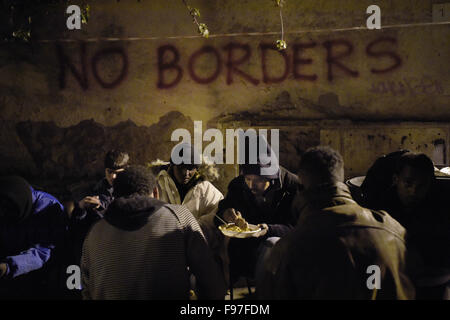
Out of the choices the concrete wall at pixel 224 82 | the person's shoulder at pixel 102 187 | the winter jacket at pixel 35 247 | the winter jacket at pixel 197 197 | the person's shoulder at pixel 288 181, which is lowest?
the winter jacket at pixel 35 247

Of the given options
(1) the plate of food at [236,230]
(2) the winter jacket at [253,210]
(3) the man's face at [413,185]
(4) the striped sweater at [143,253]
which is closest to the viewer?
(4) the striped sweater at [143,253]

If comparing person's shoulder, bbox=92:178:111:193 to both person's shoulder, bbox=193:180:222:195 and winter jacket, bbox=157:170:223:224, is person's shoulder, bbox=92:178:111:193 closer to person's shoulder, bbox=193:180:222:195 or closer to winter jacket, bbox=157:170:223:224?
winter jacket, bbox=157:170:223:224

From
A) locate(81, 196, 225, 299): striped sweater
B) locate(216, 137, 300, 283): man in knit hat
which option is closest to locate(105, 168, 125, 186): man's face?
locate(216, 137, 300, 283): man in knit hat

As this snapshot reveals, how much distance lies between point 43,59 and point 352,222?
5.22 metres

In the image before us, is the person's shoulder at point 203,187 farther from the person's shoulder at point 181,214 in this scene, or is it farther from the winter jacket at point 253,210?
the person's shoulder at point 181,214

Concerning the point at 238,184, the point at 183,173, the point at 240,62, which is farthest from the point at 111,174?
the point at 240,62

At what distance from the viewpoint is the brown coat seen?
6.46 feet

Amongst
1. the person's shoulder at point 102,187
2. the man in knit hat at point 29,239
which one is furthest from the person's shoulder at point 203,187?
the man in knit hat at point 29,239

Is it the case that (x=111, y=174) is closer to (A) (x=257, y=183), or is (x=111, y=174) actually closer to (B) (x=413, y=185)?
(A) (x=257, y=183)

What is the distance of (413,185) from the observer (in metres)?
2.87

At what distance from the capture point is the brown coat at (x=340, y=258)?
1.97 meters

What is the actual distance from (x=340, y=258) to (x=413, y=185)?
1227 millimetres

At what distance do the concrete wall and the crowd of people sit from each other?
1.93 m

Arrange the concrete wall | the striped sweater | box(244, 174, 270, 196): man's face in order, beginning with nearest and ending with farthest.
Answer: the striped sweater < box(244, 174, 270, 196): man's face < the concrete wall
